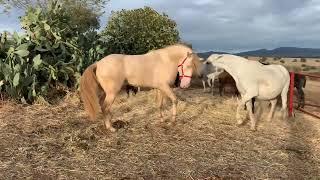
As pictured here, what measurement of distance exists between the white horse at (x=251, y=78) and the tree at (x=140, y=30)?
6653 millimetres

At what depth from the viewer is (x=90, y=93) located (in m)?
7.61

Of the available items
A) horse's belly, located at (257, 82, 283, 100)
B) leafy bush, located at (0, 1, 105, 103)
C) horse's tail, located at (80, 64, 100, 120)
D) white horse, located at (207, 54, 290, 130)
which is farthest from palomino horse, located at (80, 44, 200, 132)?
leafy bush, located at (0, 1, 105, 103)

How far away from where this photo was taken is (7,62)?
10.2m

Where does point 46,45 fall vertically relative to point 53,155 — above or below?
above

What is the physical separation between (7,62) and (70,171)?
17.1ft

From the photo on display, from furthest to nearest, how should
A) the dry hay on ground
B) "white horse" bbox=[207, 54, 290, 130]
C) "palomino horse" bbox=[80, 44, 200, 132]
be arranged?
"white horse" bbox=[207, 54, 290, 130], "palomino horse" bbox=[80, 44, 200, 132], the dry hay on ground

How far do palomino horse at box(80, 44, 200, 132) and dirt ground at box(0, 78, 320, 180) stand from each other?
502 mm

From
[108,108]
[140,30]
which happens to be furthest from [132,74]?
[140,30]

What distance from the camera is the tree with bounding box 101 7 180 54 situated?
49.7ft

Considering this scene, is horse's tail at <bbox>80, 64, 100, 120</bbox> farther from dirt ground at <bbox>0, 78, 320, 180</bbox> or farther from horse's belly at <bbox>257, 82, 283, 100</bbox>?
horse's belly at <bbox>257, 82, 283, 100</bbox>

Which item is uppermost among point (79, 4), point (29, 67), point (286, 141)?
point (79, 4)

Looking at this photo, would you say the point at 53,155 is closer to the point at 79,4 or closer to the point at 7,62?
the point at 7,62

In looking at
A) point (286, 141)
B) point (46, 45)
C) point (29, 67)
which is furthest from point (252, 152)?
point (46, 45)

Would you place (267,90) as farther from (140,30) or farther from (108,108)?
(140,30)
